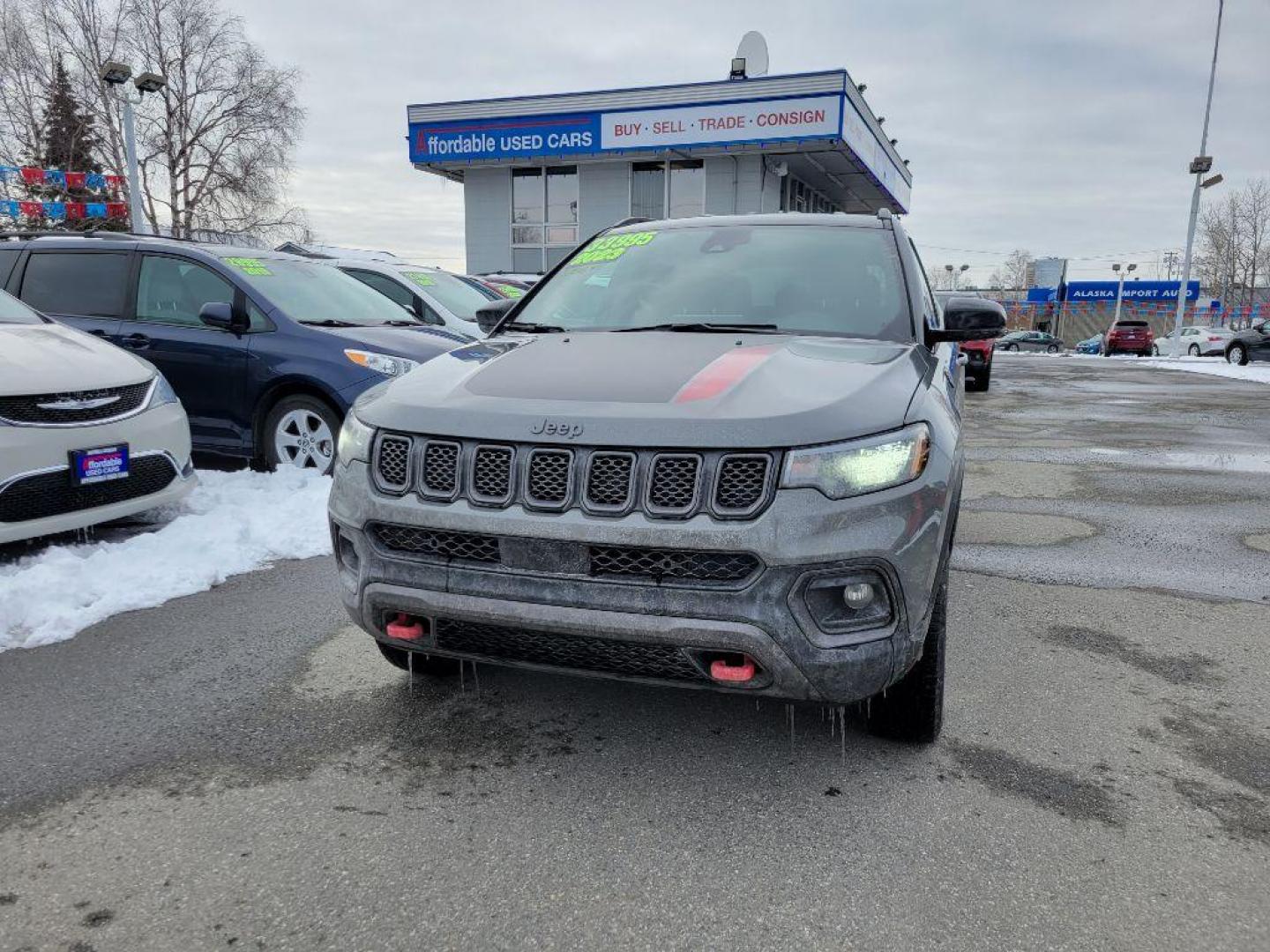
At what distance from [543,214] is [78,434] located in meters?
23.3

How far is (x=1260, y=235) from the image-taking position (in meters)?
58.2

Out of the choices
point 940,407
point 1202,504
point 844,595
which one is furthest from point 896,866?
point 1202,504

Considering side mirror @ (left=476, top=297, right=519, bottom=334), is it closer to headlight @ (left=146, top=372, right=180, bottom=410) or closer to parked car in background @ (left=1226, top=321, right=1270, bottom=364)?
headlight @ (left=146, top=372, right=180, bottom=410)

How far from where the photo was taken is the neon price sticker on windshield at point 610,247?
3.95 meters

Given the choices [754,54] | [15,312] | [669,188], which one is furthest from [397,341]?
[754,54]

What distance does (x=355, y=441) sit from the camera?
2604mm

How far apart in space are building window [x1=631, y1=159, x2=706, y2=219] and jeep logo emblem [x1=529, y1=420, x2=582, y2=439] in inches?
916

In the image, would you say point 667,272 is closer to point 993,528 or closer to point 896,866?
point 896,866

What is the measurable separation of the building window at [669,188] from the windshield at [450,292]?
14.6m

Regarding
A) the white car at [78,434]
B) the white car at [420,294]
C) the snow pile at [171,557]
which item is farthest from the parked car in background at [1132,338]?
the white car at [78,434]

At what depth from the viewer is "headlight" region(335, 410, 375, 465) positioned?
2543mm

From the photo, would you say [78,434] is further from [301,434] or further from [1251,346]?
[1251,346]

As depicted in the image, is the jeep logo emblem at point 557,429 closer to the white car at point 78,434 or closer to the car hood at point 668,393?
the car hood at point 668,393

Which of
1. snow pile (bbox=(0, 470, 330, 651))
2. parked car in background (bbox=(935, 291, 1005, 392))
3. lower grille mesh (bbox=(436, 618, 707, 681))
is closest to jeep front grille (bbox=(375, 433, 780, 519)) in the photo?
lower grille mesh (bbox=(436, 618, 707, 681))
